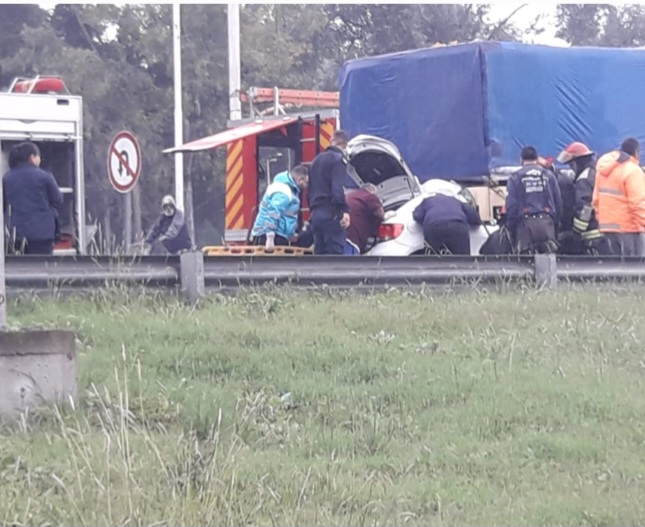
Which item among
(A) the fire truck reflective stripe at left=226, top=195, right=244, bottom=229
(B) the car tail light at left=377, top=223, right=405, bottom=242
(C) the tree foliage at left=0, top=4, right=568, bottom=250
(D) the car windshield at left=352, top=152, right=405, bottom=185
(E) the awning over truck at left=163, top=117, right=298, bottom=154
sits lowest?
(B) the car tail light at left=377, top=223, right=405, bottom=242

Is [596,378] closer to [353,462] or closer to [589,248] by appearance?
[353,462]

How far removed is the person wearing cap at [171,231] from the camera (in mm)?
18234

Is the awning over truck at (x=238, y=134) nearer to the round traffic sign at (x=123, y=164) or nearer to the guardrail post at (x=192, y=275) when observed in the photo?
the round traffic sign at (x=123, y=164)

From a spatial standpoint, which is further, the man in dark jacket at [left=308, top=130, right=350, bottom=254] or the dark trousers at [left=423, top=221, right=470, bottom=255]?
the dark trousers at [left=423, top=221, right=470, bottom=255]

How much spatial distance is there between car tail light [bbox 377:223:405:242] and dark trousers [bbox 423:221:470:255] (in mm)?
610

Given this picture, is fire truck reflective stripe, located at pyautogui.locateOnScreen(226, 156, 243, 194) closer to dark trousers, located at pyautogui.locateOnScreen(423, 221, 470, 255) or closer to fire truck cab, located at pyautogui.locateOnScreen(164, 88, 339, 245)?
fire truck cab, located at pyautogui.locateOnScreen(164, 88, 339, 245)

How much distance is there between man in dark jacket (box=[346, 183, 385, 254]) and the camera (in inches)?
594

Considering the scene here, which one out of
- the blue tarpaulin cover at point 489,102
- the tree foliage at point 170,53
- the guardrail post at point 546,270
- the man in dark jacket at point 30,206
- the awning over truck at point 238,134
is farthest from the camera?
the tree foliage at point 170,53

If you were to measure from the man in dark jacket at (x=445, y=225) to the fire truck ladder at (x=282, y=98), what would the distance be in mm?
6453

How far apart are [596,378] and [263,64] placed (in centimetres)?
3192

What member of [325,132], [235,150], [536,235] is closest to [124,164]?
[235,150]

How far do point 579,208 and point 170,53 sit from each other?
24841mm

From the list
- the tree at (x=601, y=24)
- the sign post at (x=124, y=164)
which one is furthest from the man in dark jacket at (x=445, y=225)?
the tree at (x=601, y=24)

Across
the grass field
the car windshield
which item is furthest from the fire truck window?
the grass field
